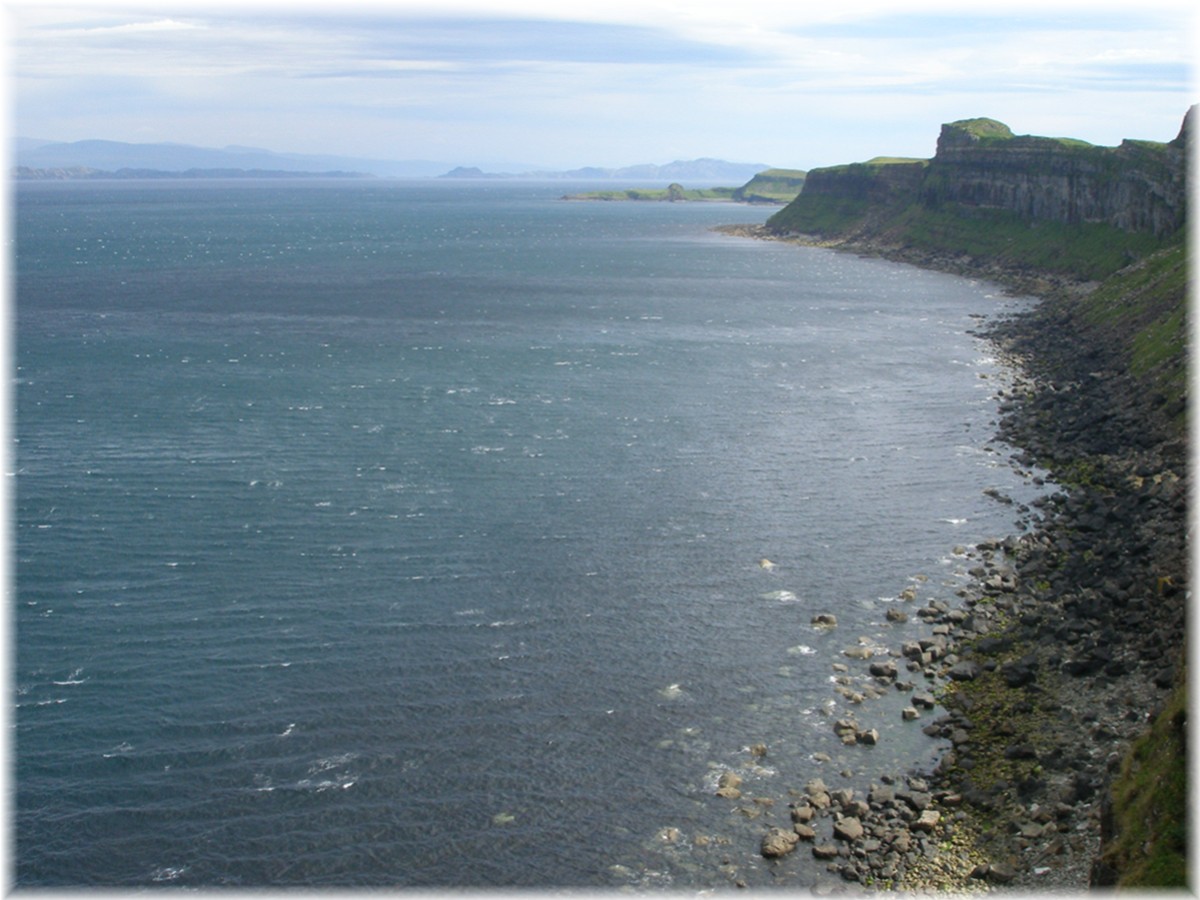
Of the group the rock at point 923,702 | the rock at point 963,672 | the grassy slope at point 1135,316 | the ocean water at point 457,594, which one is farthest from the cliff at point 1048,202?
the rock at point 923,702

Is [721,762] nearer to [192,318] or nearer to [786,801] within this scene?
[786,801]

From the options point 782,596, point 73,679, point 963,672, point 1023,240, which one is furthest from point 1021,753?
point 1023,240

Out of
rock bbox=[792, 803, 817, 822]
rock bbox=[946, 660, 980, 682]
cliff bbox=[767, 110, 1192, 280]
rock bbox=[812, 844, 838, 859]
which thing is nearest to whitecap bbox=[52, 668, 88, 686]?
rock bbox=[792, 803, 817, 822]

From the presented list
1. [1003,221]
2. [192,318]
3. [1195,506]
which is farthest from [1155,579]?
[1003,221]

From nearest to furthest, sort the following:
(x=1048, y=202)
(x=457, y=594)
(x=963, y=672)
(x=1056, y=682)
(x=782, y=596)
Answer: (x=1056, y=682)
(x=963, y=672)
(x=457, y=594)
(x=782, y=596)
(x=1048, y=202)

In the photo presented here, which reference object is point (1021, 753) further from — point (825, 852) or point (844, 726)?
point (825, 852)

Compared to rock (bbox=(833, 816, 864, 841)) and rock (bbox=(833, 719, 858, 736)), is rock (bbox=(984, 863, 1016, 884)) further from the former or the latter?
rock (bbox=(833, 719, 858, 736))

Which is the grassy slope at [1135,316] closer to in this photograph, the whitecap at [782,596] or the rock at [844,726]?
the rock at [844,726]
